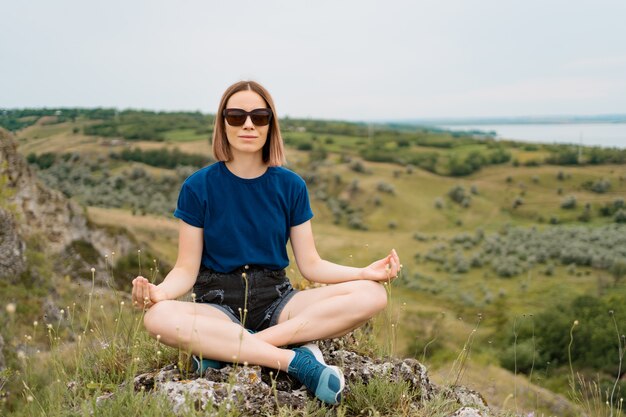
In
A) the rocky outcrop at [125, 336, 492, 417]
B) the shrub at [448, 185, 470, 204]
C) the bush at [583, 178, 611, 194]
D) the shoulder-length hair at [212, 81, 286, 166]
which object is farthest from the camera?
the shrub at [448, 185, 470, 204]

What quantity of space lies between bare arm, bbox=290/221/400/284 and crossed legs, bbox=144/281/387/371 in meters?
0.09

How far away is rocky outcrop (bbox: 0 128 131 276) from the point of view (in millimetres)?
8992

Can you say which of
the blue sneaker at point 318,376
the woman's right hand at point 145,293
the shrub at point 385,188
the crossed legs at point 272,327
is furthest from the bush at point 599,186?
the woman's right hand at point 145,293

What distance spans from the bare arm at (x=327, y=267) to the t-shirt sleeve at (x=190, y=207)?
2.45 ft

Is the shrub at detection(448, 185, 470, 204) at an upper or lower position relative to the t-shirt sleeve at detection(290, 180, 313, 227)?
lower

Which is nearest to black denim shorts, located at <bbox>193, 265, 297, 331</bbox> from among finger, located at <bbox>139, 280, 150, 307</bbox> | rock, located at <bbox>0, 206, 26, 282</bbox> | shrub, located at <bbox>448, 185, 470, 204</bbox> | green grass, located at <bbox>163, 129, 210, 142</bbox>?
finger, located at <bbox>139, 280, 150, 307</bbox>

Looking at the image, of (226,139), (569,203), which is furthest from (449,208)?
(226,139)

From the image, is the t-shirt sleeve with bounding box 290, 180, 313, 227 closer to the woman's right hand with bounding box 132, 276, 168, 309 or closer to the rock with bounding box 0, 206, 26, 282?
the woman's right hand with bounding box 132, 276, 168, 309

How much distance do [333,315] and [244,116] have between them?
1559 mm

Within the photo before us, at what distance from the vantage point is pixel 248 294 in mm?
3844

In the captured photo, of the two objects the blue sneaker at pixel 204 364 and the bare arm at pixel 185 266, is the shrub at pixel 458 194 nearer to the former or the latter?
the bare arm at pixel 185 266

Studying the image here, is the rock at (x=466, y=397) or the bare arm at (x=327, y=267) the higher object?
the bare arm at (x=327, y=267)

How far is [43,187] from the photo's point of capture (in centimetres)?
1480

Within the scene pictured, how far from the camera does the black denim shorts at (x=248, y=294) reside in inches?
152
